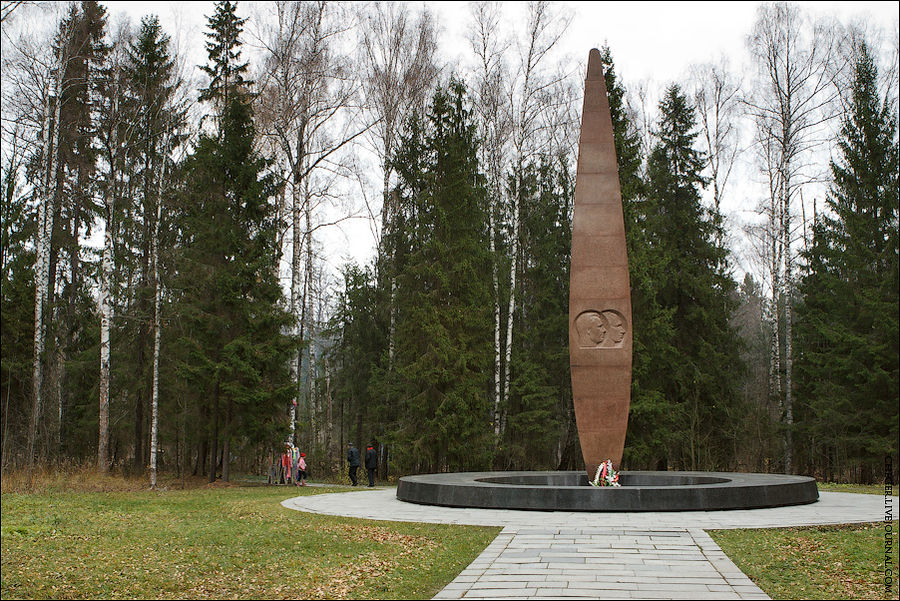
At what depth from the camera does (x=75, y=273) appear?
25391mm

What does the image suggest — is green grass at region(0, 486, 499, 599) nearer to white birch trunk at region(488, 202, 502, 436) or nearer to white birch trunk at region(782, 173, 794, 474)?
white birch trunk at region(488, 202, 502, 436)

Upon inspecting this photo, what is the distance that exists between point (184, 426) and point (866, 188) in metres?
20.8

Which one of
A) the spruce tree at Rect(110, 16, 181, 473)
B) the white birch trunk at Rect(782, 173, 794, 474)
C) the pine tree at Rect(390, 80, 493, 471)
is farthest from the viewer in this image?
the white birch trunk at Rect(782, 173, 794, 474)

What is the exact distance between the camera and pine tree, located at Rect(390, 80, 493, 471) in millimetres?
21859

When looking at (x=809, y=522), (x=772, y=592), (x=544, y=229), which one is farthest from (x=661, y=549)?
(x=544, y=229)

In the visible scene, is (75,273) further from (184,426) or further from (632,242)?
(632,242)

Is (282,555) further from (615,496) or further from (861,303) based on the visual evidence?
(861,303)

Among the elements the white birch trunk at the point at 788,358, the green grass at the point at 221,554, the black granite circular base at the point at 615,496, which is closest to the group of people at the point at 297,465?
the black granite circular base at the point at 615,496

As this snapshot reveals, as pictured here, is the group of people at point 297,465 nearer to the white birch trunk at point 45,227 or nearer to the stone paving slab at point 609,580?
the white birch trunk at point 45,227

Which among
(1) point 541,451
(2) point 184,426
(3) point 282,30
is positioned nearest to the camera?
(2) point 184,426

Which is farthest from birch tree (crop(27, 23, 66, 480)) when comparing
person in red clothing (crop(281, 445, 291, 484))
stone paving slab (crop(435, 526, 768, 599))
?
stone paving slab (crop(435, 526, 768, 599))

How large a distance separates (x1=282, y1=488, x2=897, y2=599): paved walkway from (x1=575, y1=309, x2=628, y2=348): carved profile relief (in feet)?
13.2

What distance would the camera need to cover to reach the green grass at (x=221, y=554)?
628cm

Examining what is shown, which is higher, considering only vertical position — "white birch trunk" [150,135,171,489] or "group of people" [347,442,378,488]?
"white birch trunk" [150,135,171,489]
